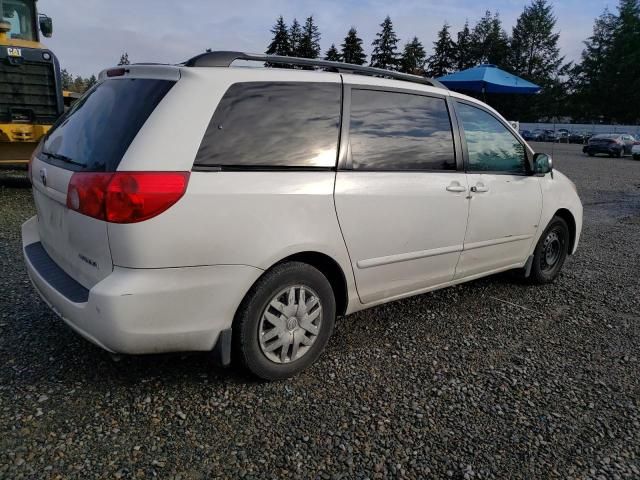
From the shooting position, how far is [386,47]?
7100cm

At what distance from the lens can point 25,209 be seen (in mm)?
7484

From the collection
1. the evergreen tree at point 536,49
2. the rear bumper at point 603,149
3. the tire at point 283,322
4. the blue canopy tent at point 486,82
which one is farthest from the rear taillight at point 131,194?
the evergreen tree at point 536,49

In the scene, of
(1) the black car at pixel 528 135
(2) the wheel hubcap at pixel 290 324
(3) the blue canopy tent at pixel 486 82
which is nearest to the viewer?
(2) the wheel hubcap at pixel 290 324

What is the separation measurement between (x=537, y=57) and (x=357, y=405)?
87083 millimetres

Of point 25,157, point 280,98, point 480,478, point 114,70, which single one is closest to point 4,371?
point 114,70

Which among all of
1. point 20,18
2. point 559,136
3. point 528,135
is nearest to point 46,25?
point 20,18

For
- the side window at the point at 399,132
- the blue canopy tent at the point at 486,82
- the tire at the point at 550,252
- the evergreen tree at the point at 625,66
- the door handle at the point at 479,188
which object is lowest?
the tire at the point at 550,252

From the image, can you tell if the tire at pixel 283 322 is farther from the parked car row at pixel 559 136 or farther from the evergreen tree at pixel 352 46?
the evergreen tree at pixel 352 46

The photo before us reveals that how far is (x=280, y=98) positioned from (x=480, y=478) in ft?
6.91

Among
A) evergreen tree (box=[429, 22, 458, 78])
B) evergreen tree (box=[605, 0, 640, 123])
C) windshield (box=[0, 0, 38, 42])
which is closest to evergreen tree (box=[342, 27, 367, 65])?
evergreen tree (box=[429, 22, 458, 78])

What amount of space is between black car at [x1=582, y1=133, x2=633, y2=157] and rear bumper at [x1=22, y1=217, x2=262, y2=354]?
32359 mm

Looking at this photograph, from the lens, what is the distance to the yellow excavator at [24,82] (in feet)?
27.5

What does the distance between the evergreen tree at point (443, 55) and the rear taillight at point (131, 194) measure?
83.2m

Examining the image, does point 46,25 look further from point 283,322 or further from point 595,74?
point 595,74
